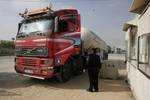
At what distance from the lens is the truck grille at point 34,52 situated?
1125cm

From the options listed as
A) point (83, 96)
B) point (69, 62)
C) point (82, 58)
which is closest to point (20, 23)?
point (69, 62)

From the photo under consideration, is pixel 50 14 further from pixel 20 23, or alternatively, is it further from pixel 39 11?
pixel 20 23

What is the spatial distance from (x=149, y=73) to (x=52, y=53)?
20.4 ft

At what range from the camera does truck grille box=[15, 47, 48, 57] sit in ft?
36.9

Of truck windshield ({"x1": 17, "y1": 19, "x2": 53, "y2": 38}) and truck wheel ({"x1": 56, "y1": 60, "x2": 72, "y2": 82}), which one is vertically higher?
truck windshield ({"x1": 17, "y1": 19, "x2": 53, "y2": 38})

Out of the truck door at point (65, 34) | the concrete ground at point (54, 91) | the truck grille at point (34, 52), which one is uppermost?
the truck door at point (65, 34)

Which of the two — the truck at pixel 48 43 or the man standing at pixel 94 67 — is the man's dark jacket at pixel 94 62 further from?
the truck at pixel 48 43

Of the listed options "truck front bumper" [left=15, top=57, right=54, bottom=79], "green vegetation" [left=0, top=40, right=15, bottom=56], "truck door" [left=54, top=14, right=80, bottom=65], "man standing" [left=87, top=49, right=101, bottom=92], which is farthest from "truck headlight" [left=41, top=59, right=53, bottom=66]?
"green vegetation" [left=0, top=40, right=15, bottom=56]

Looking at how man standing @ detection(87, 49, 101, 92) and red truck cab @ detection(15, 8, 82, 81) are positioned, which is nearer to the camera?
man standing @ detection(87, 49, 101, 92)

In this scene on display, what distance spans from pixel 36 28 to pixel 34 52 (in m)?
1.10

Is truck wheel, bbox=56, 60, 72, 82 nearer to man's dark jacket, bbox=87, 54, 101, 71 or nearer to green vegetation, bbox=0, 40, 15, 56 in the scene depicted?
man's dark jacket, bbox=87, 54, 101, 71

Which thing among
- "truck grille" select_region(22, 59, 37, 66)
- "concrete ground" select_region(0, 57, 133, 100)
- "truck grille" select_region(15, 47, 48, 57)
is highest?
"truck grille" select_region(15, 47, 48, 57)

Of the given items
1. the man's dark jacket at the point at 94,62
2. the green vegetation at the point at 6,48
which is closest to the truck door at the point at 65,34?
the man's dark jacket at the point at 94,62

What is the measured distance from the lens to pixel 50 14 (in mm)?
11602
